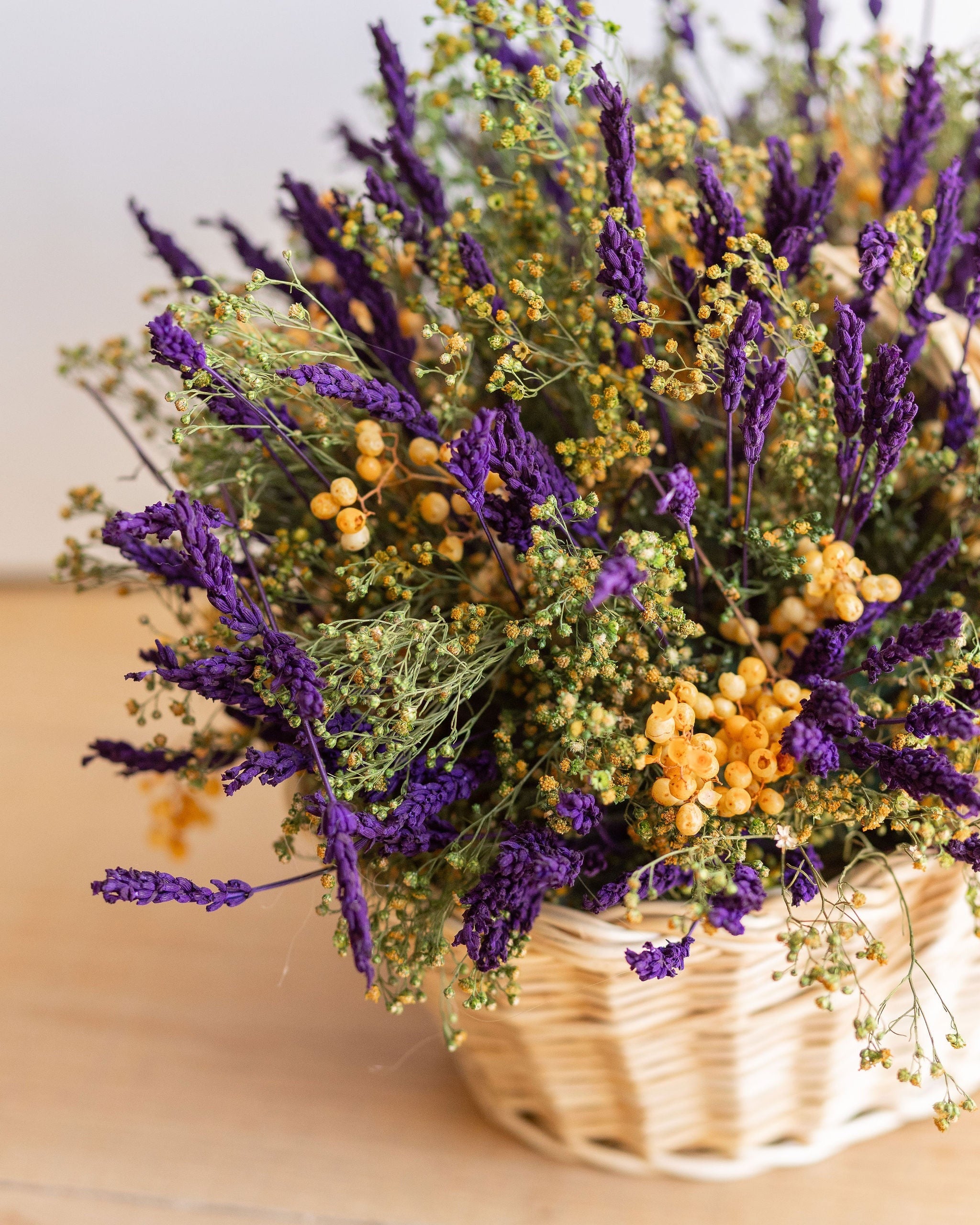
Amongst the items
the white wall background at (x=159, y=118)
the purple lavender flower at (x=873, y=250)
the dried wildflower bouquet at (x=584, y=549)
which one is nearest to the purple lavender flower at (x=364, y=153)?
the dried wildflower bouquet at (x=584, y=549)

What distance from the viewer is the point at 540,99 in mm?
532

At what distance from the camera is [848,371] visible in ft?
1.53

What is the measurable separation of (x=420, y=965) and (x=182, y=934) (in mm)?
578

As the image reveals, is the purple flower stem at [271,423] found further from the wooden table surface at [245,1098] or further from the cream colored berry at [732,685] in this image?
the wooden table surface at [245,1098]

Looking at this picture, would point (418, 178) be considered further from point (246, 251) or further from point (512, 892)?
point (512, 892)

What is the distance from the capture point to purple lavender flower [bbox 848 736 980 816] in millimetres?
439

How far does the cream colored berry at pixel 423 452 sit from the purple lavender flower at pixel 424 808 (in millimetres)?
169

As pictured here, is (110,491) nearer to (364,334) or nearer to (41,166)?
(41,166)

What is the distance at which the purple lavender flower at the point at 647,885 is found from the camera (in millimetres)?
494

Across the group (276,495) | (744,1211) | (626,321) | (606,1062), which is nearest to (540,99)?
(626,321)

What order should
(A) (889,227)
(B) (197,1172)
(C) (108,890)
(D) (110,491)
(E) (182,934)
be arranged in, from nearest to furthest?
(C) (108,890)
(A) (889,227)
(B) (197,1172)
(E) (182,934)
(D) (110,491)

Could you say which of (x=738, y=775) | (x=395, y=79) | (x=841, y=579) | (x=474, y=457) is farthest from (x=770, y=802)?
(x=395, y=79)

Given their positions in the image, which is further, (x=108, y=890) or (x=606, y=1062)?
(x=606, y=1062)

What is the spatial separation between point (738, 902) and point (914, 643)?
0.49 feet
